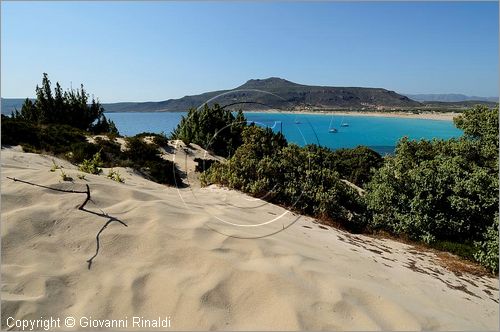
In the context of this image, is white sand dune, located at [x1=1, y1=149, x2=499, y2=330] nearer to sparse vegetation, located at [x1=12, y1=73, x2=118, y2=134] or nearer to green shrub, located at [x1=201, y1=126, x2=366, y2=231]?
green shrub, located at [x1=201, y1=126, x2=366, y2=231]

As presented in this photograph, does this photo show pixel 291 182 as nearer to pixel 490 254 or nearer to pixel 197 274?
pixel 490 254

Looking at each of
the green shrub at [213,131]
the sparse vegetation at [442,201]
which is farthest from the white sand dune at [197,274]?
the green shrub at [213,131]

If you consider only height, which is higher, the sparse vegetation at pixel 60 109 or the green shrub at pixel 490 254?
the sparse vegetation at pixel 60 109

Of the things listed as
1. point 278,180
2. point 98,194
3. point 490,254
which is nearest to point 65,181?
point 98,194

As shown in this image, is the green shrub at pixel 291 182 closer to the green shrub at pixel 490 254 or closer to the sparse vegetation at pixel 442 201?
the sparse vegetation at pixel 442 201

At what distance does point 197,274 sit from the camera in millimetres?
3541

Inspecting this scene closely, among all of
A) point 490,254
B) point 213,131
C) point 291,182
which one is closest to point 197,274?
point 291,182

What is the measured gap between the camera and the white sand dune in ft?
9.99

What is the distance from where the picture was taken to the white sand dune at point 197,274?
3045 millimetres

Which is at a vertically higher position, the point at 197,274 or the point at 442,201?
the point at 197,274

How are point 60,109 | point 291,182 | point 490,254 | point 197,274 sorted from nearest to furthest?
point 197,274, point 490,254, point 291,182, point 60,109

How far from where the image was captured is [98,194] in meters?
5.18

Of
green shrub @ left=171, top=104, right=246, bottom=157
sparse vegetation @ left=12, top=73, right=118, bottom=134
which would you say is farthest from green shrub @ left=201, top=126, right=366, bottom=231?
sparse vegetation @ left=12, top=73, right=118, bottom=134

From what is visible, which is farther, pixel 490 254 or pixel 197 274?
pixel 490 254
